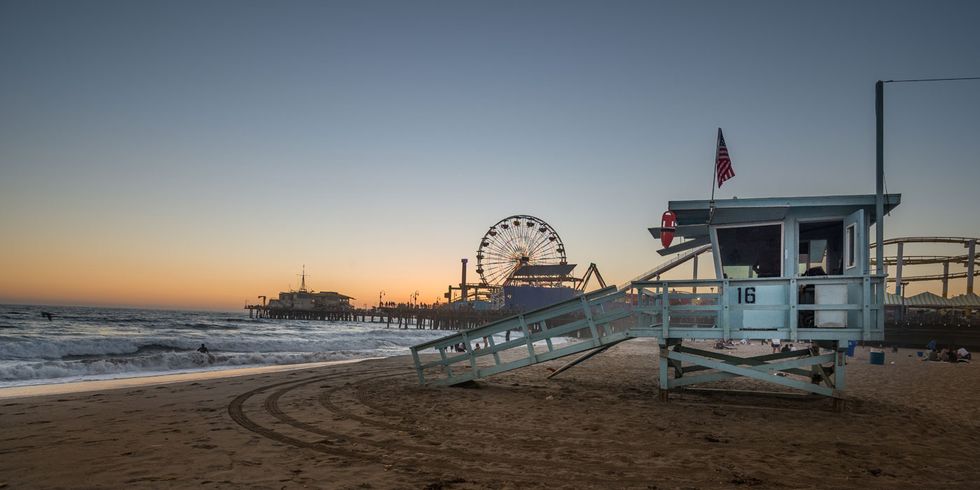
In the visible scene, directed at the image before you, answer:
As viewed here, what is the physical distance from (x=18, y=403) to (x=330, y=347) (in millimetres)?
23919

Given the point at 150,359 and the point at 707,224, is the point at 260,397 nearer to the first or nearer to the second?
the point at 707,224

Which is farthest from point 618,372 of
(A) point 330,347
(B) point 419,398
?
(A) point 330,347

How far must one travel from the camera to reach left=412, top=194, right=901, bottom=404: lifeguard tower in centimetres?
896

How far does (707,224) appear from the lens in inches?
444

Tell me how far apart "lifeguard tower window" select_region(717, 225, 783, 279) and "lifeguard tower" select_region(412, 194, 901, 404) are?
0.02m

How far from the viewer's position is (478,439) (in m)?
6.93

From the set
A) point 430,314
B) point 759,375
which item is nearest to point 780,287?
point 759,375

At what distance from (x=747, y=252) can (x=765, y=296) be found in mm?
1748

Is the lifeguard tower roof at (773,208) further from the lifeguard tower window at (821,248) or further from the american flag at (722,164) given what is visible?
the american flag at (722,164)

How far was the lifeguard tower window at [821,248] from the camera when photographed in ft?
34.3

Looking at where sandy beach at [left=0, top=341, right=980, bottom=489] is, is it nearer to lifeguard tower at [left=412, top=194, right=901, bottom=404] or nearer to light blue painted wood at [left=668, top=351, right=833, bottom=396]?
light blue painted wood at [left=668, top=351, right=833, bottom=396]

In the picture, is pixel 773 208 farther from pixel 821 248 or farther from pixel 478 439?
pixel 478 439

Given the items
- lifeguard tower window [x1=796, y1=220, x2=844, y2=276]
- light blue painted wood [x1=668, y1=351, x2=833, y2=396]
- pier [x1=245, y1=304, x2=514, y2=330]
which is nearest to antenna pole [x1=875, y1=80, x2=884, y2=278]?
lifeguard tower window [x1=796, y1=220, x2=844, y2=276]

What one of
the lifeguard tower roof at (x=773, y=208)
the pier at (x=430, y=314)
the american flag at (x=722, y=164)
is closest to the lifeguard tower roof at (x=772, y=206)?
the lifeguard tower roof at (x=773, y=208)
